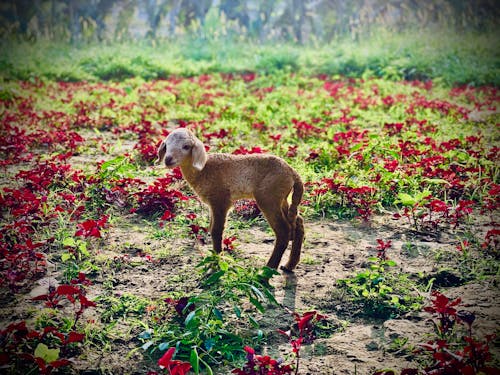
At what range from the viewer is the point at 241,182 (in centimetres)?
372

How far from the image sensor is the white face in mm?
3541

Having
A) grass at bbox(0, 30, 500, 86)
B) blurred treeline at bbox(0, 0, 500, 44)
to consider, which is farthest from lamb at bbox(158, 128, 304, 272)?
blurred treeline at bbox(0, 0, 500, 44)

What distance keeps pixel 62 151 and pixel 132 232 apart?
106 inches

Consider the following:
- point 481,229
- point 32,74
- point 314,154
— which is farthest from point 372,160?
point 32,74

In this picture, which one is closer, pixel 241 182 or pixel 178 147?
pixel 178 147

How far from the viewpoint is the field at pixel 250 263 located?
9.52ft

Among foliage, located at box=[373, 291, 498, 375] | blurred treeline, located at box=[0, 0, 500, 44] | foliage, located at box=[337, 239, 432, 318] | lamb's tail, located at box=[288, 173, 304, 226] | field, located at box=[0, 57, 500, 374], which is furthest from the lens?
blurred treeline, located at box=[0, 0, 500, 44]

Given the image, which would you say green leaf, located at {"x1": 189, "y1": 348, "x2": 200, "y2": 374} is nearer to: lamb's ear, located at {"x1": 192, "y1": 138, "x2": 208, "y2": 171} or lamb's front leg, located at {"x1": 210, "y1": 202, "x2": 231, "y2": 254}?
lamb's front leg, located at {"x1": 210, "y1": 202, "x2": 231, "y2": 254}

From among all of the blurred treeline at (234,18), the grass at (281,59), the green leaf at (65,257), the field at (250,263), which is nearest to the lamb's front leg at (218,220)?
the field at (250,263)

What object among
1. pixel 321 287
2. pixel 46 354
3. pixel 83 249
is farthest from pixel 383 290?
pixel 83 249

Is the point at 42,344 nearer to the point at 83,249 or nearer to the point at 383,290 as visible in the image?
the point at 83,249

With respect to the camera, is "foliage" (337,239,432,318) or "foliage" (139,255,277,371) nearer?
"foliage" (139,255,277,371)

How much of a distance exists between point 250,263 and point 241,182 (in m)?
0.78

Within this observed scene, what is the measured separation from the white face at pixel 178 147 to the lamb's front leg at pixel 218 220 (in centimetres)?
50
